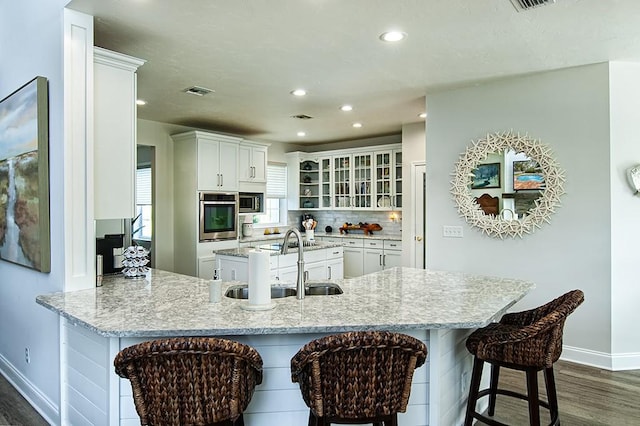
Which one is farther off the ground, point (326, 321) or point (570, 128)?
point (570, 128)

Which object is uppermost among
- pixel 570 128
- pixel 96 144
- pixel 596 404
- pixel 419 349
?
pixel 570 128

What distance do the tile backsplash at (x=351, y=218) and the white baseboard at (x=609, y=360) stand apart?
363 cm

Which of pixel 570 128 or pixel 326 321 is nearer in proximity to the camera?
pixel 326 321

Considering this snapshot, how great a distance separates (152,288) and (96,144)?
1007 millimetres

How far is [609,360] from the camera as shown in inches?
140

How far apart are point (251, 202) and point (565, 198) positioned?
437cm

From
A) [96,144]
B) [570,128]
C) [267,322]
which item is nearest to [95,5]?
[96,144]

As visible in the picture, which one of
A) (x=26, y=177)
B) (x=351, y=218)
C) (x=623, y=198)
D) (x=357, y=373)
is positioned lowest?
(x=357, y=373)

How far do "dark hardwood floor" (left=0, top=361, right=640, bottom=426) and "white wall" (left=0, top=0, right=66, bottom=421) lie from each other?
11cm

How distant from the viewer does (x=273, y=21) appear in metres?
2.74

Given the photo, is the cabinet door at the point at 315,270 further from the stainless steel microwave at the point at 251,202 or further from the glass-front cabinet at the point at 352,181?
the glass-front cabinet at the point at 352,181

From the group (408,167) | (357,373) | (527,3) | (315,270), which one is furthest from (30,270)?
(408,167)

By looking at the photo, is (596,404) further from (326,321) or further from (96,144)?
(96,144)

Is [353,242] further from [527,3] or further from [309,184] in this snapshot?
[527,3]
